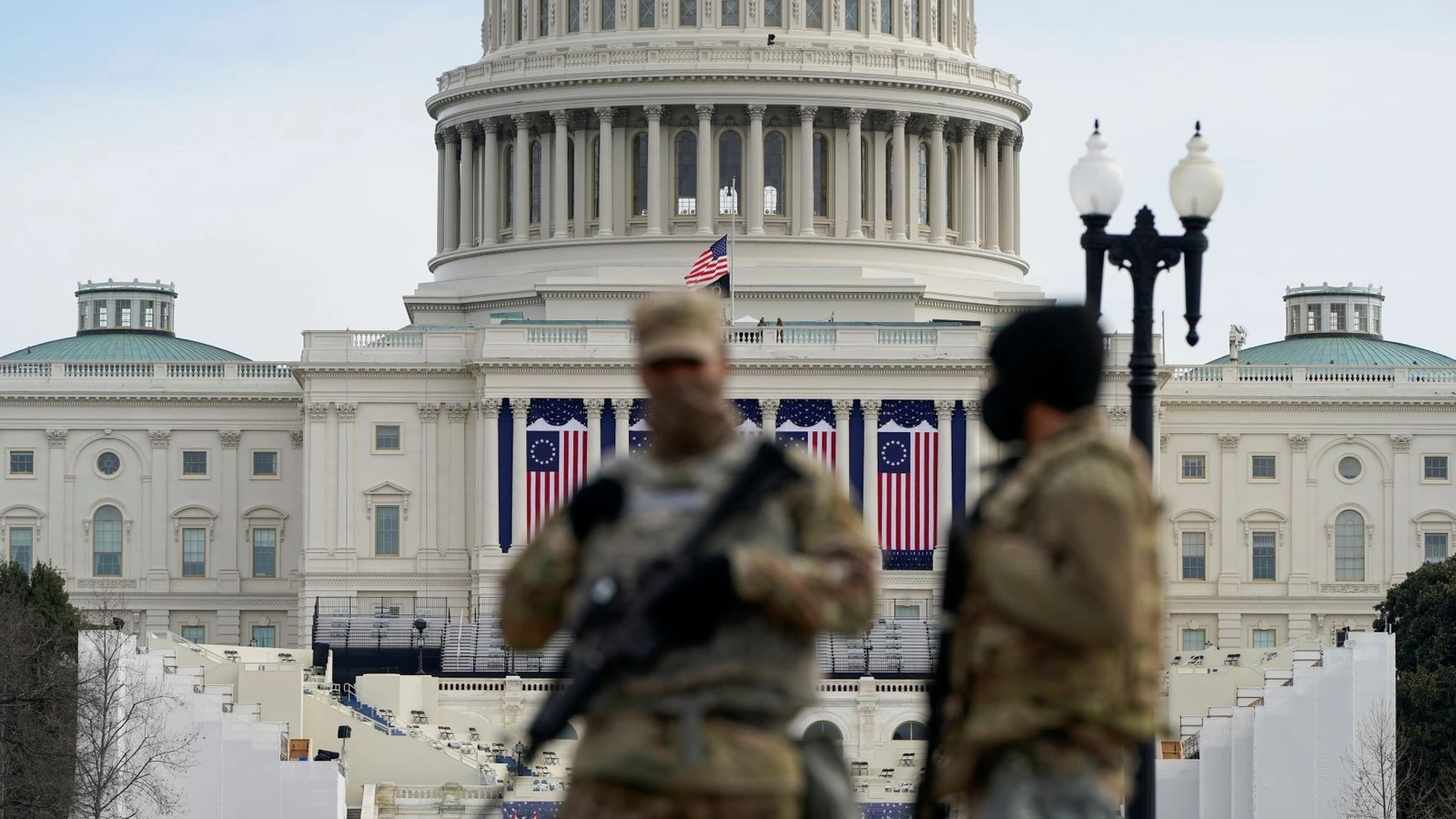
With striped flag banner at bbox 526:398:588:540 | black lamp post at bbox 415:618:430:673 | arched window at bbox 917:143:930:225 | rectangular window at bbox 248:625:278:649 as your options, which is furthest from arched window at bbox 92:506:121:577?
arched window at bbox 917:143:930:225

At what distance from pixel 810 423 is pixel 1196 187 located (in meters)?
69.7

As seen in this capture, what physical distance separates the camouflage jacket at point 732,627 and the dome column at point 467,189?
10304 centimetres

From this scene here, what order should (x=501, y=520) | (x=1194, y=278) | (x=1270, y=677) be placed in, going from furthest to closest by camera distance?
(x=501, y=520) → (x=1270, y=677) → (x=1194, y=278)

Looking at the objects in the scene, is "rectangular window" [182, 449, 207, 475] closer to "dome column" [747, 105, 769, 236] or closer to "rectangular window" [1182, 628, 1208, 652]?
"dome column" [747, 105, 769, 236]

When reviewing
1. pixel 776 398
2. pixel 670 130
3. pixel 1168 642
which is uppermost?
pixel 670 130

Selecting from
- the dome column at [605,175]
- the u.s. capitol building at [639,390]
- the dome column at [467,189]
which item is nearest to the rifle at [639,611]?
the u.s. capitol building at [639,390]

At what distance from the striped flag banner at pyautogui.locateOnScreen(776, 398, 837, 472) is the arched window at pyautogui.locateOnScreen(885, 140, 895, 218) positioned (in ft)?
46.5

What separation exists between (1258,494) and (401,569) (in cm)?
2502

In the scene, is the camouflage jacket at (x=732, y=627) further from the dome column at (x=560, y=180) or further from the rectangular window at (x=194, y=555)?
the dome column at (x=560, y=180)

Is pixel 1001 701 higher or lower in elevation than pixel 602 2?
lower

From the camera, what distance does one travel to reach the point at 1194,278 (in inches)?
1142

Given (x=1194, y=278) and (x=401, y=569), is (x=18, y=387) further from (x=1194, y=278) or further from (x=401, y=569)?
(x=1194, y=278)

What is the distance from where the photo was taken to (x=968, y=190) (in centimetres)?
11306

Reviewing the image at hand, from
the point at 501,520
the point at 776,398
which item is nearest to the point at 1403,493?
the point at 776,398
